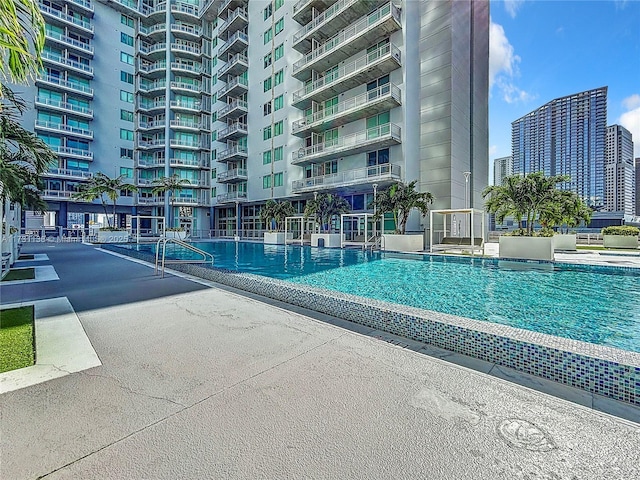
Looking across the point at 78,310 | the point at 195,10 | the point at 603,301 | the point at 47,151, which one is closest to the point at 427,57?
the point at 603,301

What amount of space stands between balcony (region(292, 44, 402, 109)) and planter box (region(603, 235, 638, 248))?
16.0 m

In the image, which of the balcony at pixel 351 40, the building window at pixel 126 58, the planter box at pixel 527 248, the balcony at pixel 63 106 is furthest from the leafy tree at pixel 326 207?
the building window at pixel 126 58

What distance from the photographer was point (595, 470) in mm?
1659

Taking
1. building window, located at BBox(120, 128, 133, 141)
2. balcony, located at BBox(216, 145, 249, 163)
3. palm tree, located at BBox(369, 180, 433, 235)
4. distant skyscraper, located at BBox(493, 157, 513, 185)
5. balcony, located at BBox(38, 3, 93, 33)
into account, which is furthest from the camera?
distant skyscraper, located at BBox(493, 157, 513, 185)

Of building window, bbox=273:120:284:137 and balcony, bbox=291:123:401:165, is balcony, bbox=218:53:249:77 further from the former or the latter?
balcony, bbox=291:123:401:165

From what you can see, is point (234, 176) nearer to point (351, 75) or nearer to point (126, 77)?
point (351, 75)

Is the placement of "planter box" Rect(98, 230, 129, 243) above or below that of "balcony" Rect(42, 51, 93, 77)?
below

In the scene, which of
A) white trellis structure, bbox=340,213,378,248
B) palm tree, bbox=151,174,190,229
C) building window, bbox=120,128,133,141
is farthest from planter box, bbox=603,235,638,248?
building window, bbox=120,128,133,141

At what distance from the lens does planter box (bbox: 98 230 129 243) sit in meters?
22.9

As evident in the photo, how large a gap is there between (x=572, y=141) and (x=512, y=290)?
167 feet

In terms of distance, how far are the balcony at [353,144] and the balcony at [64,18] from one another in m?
28.3

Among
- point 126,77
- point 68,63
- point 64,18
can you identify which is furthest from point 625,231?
point 64,18

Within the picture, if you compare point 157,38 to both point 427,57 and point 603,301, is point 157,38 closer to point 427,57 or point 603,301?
point 427,57

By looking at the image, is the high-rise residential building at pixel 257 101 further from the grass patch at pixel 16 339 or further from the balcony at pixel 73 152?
the grass patch at pixel 16 339
